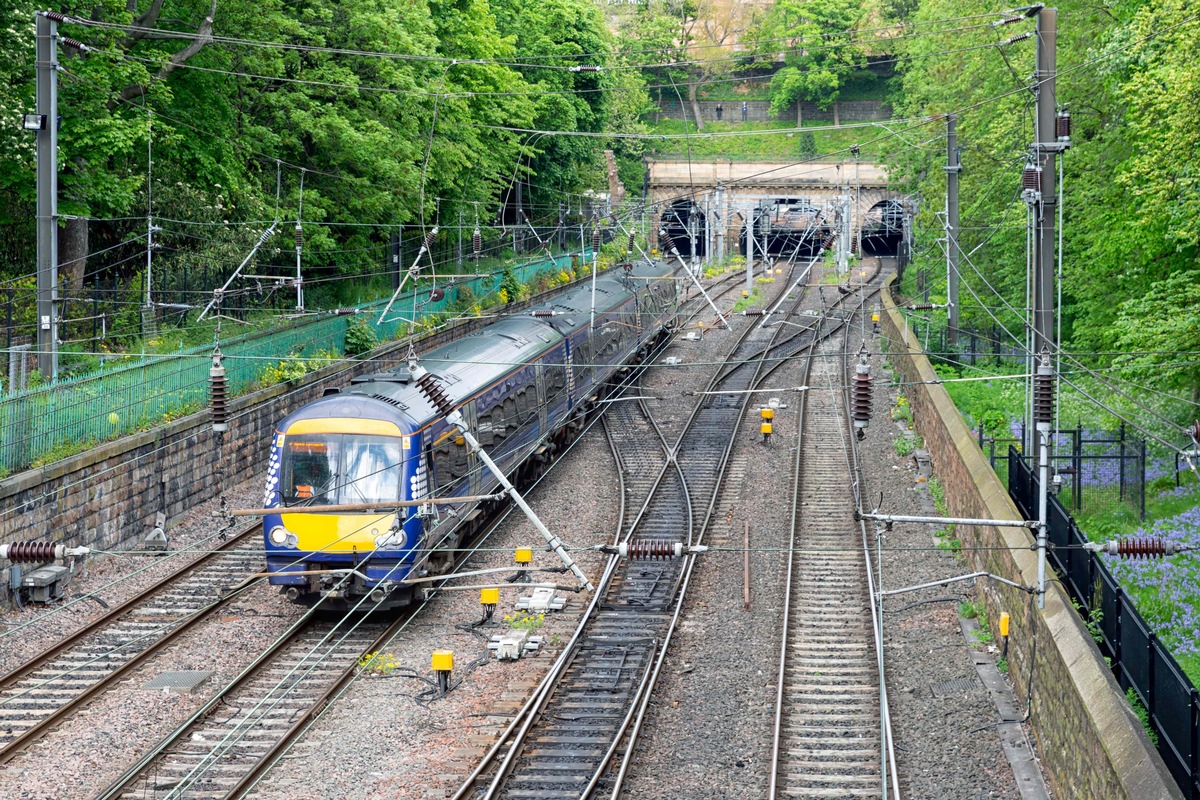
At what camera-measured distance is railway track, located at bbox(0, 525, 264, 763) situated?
1464 cm

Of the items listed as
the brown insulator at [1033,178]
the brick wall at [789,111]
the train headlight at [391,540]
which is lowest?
the train headlight at [391,540]

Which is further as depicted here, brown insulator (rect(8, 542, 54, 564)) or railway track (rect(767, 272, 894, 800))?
railway track (rect(767, 272, 894, 800))

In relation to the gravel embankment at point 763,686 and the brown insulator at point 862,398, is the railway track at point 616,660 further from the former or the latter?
the brown insulator at point 862,398

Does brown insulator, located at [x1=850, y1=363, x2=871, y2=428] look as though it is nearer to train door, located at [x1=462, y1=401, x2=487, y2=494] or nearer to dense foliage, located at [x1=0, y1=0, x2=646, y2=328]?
train door, located at [x1=462, y1=401, x2=487, y2=494]

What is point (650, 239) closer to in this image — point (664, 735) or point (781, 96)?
point (781, 96)

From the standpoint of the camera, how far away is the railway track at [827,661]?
13.4 meters

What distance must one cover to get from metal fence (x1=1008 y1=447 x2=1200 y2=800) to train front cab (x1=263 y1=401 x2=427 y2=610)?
27.7ft

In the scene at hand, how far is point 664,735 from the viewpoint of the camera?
572 inches

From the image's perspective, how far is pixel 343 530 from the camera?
17391mm

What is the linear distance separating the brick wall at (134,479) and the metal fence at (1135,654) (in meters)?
14.1

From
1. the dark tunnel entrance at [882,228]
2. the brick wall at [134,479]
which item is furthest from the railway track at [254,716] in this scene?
the dark tunnel entrance at [882,228]

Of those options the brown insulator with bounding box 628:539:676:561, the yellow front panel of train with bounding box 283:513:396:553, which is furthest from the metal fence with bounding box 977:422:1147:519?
the yellow front panel of train with bounding box 283:513:396:553

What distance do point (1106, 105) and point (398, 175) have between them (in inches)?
750

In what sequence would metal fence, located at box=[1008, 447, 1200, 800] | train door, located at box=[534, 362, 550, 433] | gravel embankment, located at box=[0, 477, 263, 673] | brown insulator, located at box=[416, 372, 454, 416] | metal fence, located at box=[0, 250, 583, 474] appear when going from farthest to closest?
1. train door, located at box=[534, 362, 550, 433]
2. metal fence, located at box=[0, 250, 583, 474]
3. gravel embankment, located at box=[0, 477, 263, 673]
4. brown insulator, located at box=[416, 372, 454, 416]
5. metal fence, located at box=[1008, 447, 1200, 800]
